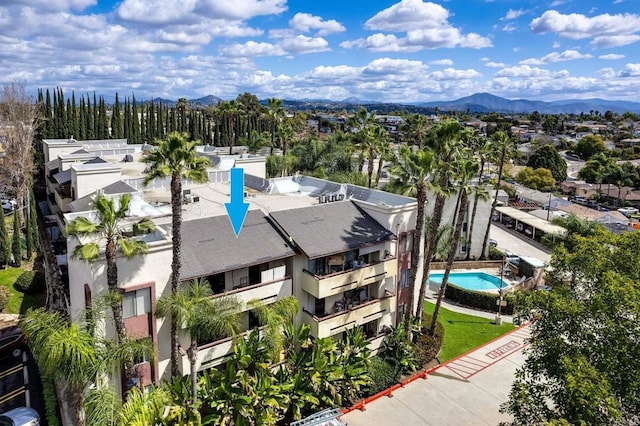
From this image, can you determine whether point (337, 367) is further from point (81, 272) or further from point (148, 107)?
point (148, 107)

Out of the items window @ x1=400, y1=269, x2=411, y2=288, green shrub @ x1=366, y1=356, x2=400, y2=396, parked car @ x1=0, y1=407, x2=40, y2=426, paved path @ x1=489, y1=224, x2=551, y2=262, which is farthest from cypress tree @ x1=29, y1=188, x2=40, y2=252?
paved path @ x1=489, y1=224, x2=551, y2=262

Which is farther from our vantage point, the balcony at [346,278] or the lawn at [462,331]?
the lawn at [462,331]

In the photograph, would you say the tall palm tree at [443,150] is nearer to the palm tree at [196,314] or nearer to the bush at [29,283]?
the palm tree at [196,314]

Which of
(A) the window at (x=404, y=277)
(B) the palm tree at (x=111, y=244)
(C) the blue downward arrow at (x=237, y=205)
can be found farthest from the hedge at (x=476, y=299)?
(B) the palm tree at (x=111, y=244)

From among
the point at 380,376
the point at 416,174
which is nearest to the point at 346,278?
the point at 380,376

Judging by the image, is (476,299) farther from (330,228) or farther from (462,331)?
(330,228)
